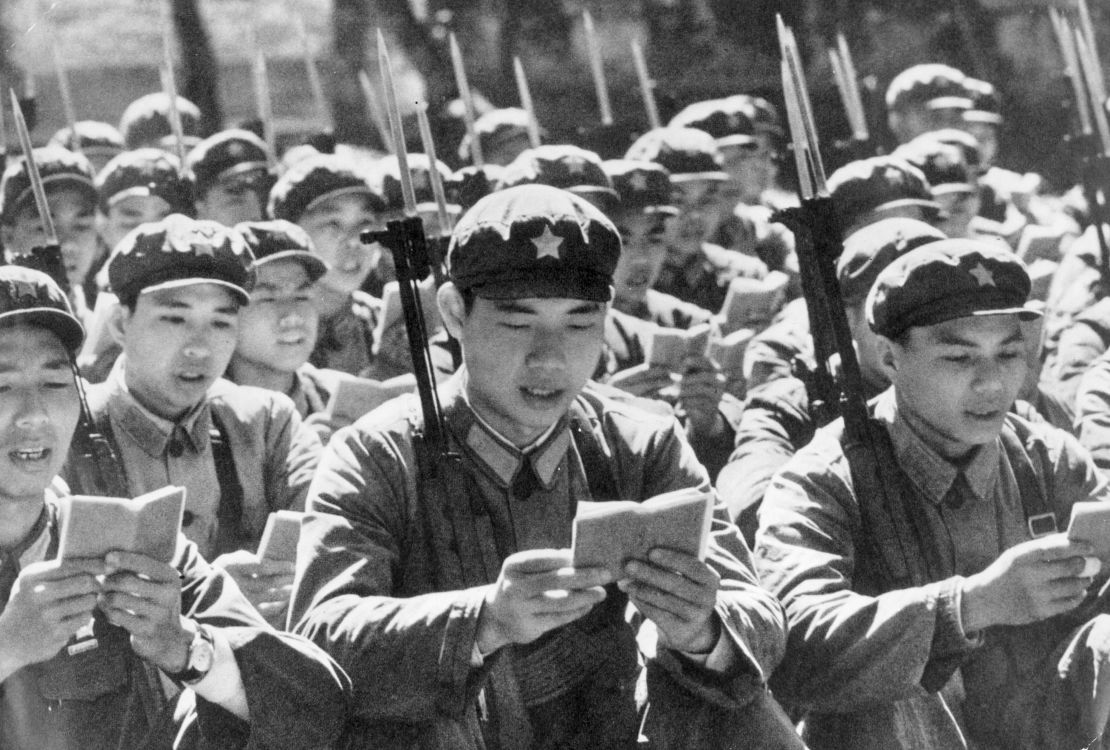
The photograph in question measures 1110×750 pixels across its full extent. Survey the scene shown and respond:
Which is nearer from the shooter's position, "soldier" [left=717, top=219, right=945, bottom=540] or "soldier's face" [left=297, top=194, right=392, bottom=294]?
"soldier" [left=717, top=219, right=945, bottom=540]

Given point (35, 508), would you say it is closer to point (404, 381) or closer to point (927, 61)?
point (404, 381)

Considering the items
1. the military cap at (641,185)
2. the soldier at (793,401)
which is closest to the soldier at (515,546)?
the soldier at (793,401)

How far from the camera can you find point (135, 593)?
3955 mm

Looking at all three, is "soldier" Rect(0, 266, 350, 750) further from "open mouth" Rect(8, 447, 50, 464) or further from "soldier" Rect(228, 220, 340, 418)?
"soldier" Rect(228, 220, 340, 418)

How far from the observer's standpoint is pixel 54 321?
4.78 metres

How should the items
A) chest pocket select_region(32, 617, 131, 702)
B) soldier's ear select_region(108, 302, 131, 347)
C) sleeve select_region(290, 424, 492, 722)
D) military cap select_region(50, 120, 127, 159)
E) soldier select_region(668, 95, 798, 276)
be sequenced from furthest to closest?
military cap select_region(50, 120, 127, 159) < soldier select_region(668, 95, 798, 276) < soldier's ear select_region(108, 302, 131, 347) < chest pocket select_region(32, 617, 131, 702) < sleeve select_region(290, 424, 492, 722)

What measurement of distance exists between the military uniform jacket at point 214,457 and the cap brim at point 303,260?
922mm

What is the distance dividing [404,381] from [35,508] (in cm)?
192

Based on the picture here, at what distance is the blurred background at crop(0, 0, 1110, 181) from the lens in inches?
437

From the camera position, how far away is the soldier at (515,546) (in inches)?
169

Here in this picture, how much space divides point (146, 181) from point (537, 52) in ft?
13.7

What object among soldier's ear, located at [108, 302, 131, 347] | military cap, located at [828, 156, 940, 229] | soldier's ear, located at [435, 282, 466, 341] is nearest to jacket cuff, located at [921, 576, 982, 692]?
soldier's ear, located at [435, 282, 466, 341]

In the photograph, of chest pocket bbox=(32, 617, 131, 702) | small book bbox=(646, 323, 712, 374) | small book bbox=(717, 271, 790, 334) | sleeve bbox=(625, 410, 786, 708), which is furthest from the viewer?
small book bbox=(717, 271, 790, 334)

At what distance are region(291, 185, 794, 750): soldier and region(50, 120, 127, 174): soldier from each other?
19.1 ft
